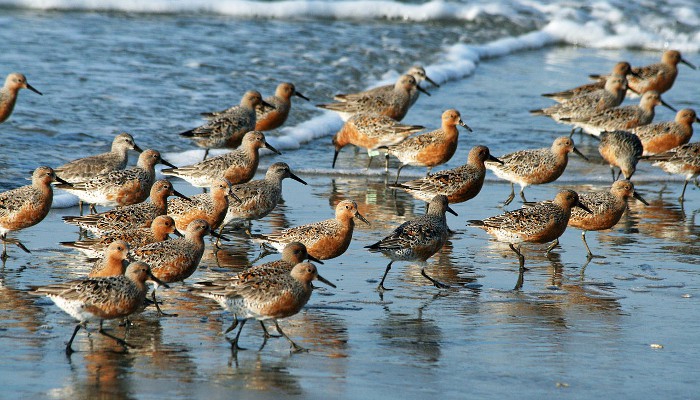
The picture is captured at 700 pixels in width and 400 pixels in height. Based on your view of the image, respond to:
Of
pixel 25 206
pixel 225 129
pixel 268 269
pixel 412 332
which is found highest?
pixel 268 269

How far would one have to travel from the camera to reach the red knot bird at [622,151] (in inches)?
563

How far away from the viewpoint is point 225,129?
14.5 meters

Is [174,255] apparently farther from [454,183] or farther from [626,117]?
[626,117]

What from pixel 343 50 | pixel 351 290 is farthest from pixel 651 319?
pixel 343 50

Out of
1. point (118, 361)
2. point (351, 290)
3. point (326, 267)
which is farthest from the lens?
point (326, 267)

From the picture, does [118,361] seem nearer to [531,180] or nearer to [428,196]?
[428,196]

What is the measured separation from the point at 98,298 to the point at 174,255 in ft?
4.34

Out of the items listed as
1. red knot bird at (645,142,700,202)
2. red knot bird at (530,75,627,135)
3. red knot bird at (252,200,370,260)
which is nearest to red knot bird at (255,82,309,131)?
red knot bird at (530,75,627,135)

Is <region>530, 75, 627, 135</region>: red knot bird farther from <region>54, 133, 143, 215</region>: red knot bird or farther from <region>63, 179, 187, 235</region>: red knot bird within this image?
<region>63, 179, 187, 235</region>: red knot bird

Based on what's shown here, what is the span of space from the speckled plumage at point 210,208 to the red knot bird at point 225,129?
3.55 meters

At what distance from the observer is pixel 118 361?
23.1 feet

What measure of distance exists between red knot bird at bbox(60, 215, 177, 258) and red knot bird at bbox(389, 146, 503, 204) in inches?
139

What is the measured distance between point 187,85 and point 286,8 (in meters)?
11.8

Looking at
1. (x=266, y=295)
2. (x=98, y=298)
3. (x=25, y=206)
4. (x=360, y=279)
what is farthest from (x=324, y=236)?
(x=25, y=206)
